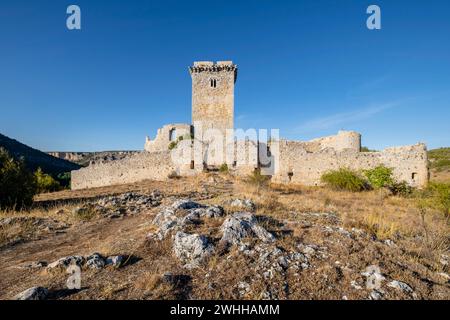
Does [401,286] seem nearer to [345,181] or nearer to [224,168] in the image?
[345,181]

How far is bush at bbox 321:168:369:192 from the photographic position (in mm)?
15605

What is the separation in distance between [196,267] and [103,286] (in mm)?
1227

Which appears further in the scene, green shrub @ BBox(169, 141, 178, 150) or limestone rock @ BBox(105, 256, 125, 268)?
green shrub @ BBox(169, 141, 178, 150)

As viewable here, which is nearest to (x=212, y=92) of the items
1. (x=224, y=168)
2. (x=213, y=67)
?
(x=213, y=67)

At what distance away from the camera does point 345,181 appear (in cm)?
1584

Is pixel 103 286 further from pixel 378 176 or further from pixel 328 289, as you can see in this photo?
pixel 378 176

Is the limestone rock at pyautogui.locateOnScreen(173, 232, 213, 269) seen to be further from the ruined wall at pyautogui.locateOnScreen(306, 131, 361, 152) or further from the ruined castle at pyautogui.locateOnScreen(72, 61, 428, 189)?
the ruined wall at pyautogui.locateOnScreen(306, 131, 361, 152)

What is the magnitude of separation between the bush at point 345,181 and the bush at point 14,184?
643 inches

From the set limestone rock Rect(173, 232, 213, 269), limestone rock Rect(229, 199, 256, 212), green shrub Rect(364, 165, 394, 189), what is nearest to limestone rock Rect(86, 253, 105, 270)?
limestone rock Rect(173, 232, 213, 269)

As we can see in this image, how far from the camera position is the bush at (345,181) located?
614 inches

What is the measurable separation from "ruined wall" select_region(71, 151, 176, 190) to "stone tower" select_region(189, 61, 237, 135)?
6.26 metres

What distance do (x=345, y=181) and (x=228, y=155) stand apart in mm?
8518

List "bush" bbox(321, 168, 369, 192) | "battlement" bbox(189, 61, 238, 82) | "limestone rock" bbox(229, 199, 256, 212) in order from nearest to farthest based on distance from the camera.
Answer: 1. "limestone rock" bbox(229, 199, 256, 212)
2. "bush" bbox(321, 168, 369, 192)
3. "battlement" bbox(189, 61, 238, 82)

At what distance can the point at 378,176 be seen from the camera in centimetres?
1467
